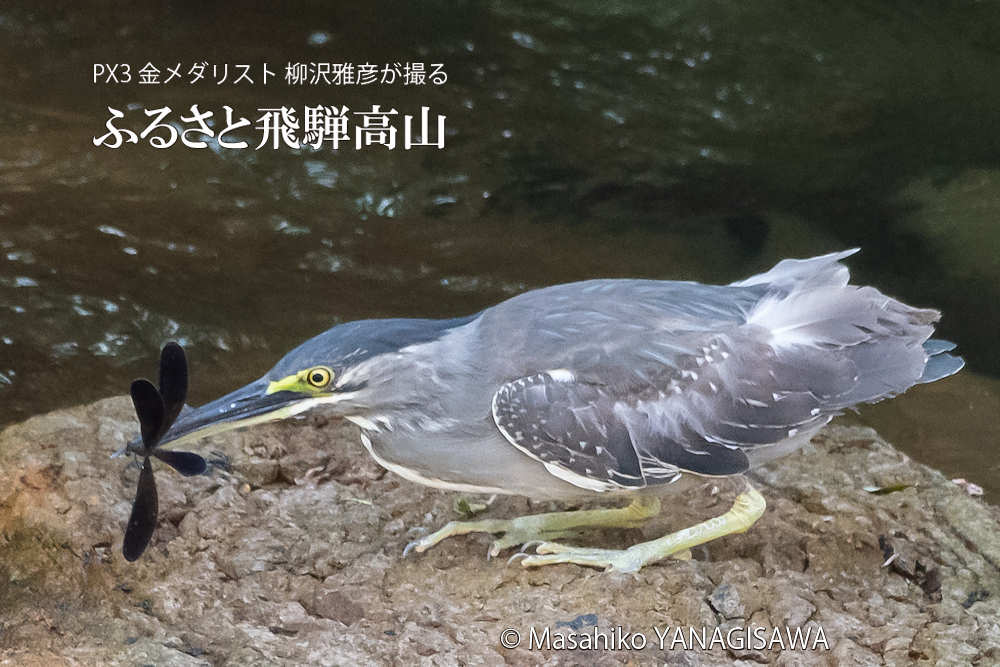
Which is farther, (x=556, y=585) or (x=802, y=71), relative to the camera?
(x=802, y=71)

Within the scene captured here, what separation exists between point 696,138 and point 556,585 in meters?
0.96

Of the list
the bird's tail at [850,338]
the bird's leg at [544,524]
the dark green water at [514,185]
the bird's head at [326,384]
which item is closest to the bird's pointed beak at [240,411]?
the bird's head at [326,384]

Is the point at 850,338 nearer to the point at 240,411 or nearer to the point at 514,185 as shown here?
the point at 514,185

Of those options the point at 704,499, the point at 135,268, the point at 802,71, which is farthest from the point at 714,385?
the point at 135,268

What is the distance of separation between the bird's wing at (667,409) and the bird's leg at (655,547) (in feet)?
0.53

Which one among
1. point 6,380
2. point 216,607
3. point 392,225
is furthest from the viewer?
point 392,225

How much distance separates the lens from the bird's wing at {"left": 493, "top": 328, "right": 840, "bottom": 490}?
5.07ft

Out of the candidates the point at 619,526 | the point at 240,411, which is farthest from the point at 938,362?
the point at 240,411

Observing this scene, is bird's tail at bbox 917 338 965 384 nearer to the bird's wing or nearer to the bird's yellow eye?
the bird's wing

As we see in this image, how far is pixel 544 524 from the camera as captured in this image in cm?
178

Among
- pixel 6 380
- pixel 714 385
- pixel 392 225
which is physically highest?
pixel 392 225

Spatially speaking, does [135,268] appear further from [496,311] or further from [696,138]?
[696,138]

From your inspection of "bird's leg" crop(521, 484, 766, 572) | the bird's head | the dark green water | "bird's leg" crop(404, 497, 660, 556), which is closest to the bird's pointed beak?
the bird's head

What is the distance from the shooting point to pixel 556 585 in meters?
1.66
